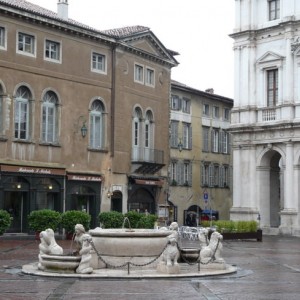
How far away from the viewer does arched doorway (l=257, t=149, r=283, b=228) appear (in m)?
51.3

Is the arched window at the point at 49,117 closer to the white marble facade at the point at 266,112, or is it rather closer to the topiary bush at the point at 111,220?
the topiary bush at the point at 111,220

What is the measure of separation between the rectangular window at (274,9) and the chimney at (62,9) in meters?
14.8

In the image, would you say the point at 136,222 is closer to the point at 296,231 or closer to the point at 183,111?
the point at 296,231

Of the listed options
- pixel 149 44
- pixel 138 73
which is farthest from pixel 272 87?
pixel 138 73

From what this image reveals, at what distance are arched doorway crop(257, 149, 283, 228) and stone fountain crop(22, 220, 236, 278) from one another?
30.2m

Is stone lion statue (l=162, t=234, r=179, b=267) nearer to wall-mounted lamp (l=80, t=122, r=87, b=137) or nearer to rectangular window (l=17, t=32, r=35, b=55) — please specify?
rectangular window (l=17, t=32, r=35, b=55)

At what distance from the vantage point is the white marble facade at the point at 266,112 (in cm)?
4872

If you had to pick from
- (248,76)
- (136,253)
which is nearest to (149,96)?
(248,76)

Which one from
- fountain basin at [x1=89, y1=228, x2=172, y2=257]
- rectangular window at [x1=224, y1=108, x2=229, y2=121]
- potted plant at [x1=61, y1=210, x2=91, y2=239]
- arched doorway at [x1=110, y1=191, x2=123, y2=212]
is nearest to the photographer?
fountain basin at [x1=89, y1=228, x2=172, y2=257]

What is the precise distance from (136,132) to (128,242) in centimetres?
2772

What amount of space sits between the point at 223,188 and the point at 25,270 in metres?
47.1

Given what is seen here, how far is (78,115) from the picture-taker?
43.0 m

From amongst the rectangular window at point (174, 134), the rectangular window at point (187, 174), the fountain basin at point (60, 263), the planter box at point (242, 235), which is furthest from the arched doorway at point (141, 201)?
the fountain basin at point (60, 263)

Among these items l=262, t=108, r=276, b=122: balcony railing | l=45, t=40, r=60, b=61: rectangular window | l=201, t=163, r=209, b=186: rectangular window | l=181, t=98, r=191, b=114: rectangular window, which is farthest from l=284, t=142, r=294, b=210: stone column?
l=45, t=40, r=60, b=61: rectangular window
